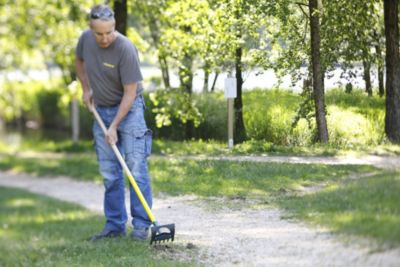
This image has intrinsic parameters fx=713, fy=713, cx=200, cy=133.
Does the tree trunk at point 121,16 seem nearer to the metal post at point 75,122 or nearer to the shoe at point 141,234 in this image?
the shoe at point 141,234

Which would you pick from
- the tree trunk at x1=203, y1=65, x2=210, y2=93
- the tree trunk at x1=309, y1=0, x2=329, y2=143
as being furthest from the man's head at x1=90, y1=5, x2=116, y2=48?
the tree trunk at x1=309, y1=0, x2=329, y2=143

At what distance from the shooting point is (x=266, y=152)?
4.48 m

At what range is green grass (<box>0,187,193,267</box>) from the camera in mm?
5031

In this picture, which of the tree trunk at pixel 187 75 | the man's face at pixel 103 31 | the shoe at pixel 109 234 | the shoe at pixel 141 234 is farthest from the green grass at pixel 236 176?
the man's face at pixel 103 31

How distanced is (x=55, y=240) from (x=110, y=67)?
2.57 m

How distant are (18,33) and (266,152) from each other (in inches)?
469

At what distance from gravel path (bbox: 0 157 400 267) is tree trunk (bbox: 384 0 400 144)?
0.60 feet

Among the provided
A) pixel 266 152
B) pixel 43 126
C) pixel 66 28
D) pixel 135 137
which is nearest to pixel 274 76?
pixel 266 152

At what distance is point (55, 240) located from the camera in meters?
7.17

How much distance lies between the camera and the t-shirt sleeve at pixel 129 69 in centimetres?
521

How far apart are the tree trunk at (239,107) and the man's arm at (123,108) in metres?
0.83

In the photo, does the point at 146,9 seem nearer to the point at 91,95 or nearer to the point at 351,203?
the point at 91,95

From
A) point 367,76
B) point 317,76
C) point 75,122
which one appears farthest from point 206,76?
point 75,122

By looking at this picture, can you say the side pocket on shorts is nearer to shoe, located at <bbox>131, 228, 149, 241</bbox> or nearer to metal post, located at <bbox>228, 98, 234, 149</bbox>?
shoe, located at <bbox>131, 228, 149, 241</bbox>
